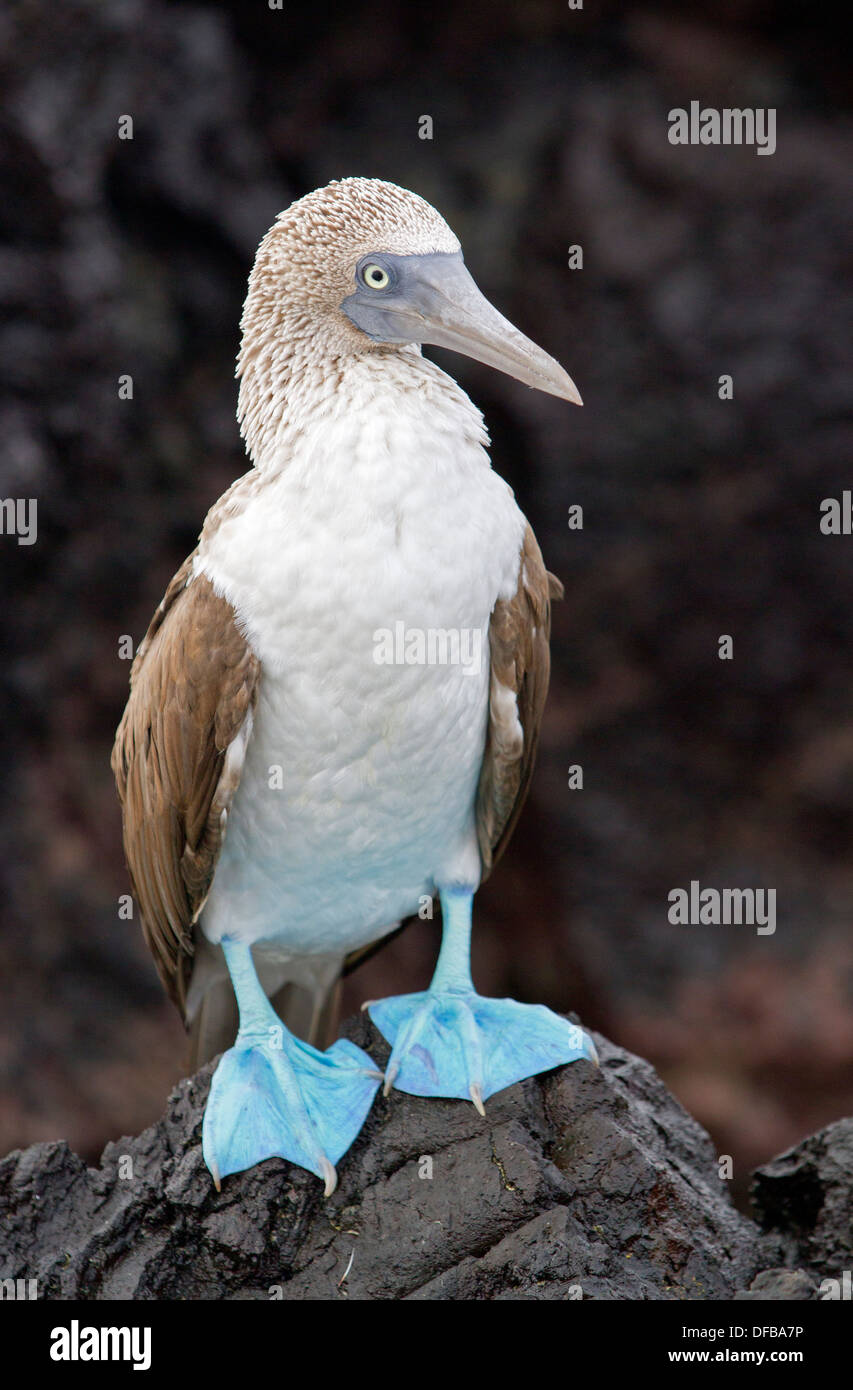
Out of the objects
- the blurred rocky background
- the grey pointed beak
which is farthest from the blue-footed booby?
the blurred rocky background

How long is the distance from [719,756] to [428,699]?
9.33 ft

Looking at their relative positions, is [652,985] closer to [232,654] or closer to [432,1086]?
[432,1086]

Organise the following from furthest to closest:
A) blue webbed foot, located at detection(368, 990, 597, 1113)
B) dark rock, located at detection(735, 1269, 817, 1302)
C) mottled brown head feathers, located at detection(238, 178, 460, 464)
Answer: blue webbed foot, located at detection(368, 990, 597, 1113) < mottled brown head feathers, located at detection(238, 178, 460, 464) < dark rock, located at detection(735, 1269, 817, 1302)

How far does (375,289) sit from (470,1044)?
153 cm

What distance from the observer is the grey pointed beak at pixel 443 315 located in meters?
2.45

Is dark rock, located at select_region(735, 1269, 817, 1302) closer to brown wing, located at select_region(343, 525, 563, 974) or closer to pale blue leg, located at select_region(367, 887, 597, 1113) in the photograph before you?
pale blue leg, located at select_region(367, 887, 597, 1113)

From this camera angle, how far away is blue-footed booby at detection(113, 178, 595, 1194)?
8.05 ft

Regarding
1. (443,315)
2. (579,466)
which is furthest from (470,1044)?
(579,466)

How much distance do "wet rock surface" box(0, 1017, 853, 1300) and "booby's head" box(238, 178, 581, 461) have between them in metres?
1.46

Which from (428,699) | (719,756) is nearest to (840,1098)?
(719,756)

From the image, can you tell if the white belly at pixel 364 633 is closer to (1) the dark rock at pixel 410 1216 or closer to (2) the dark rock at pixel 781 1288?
(1) the dark rock at pixel 410 1216

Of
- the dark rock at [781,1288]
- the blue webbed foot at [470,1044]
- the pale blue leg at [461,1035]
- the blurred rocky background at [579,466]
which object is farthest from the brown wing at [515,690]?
the blurred rocky background at [579,466]

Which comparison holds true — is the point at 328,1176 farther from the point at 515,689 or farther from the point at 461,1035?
the point at 515,689

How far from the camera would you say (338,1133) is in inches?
102
